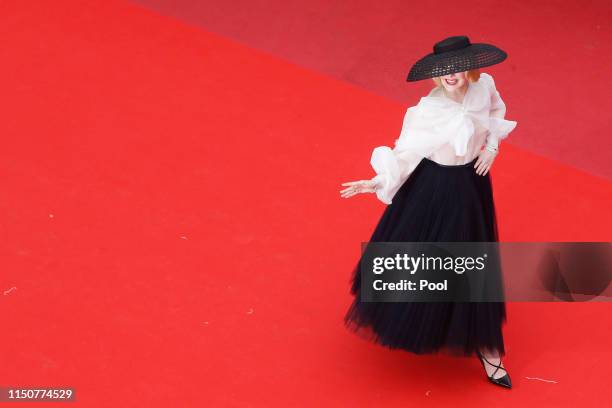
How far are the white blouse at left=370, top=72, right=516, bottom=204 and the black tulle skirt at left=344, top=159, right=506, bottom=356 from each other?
53mm

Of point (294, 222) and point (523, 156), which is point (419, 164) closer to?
point (294, 222)

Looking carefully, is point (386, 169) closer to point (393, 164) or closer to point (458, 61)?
point (393, 164)

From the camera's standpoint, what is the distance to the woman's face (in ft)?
10.8

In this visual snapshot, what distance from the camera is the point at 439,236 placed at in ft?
11.3

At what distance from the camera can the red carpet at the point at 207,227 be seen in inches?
140

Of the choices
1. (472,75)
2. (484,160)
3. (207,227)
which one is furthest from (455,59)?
(207,227)

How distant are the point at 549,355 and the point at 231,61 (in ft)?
7.27

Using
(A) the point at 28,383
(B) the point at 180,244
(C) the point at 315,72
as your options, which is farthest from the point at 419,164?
(C) the point at 315,72

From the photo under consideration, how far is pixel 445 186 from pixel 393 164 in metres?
0.18

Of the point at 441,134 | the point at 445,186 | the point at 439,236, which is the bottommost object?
the point at 439,236

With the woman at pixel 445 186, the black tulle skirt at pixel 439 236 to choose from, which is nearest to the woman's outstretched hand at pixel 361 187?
the woman at pixel 445 186

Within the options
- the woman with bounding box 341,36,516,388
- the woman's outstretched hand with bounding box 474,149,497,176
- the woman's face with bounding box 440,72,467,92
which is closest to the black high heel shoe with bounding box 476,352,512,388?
the woman with bounding box 341,36,516,388

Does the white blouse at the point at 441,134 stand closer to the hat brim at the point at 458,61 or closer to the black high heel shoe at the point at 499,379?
the hat brim at the point at 458,61

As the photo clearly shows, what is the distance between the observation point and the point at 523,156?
15.1ft
